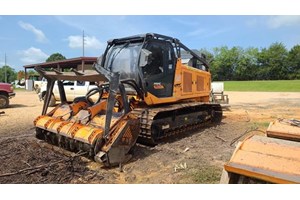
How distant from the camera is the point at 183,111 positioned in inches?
303

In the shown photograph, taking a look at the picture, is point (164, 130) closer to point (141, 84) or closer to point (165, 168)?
point (141, 84)

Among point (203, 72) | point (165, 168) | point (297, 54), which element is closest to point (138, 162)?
point (165, 168)

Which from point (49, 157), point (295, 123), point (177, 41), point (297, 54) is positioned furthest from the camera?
point (297, 54)

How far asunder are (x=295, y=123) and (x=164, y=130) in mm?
3386

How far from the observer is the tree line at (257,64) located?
67.5 meters

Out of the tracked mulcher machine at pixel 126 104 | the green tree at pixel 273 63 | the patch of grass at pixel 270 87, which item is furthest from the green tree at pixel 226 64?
the tracked mulcher machine at pixel 126 104

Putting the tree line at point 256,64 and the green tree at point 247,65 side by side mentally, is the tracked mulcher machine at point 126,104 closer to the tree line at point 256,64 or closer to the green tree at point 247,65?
the tree line at point 256,64

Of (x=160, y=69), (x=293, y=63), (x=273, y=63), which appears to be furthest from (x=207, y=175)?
(x=273, y=63)

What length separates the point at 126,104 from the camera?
218 inches

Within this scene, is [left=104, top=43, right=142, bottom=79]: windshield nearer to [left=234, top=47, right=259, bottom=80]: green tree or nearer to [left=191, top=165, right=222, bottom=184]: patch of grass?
[left=191, top=165, right=222, bottom=184]: patch of grass

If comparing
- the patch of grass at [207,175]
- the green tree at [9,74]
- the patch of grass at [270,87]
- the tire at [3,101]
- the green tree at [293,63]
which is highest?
the green tree at [293,63]

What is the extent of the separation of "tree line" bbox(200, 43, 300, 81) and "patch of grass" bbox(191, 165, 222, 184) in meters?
63.0

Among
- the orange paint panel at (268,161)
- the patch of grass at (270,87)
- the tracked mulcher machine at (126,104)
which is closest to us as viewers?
the orange paint panel at (268,161)

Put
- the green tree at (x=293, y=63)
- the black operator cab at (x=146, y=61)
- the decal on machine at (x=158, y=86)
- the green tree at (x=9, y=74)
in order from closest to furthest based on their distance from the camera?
the black operator cab at (x=146, y=61)
the decal on machine at (x=158, y=86)
the green tree at (x=293, y=63)
the green tree at (x=9, y=74)
